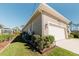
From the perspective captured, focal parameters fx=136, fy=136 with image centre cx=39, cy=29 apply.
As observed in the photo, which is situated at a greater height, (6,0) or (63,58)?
(6,0)

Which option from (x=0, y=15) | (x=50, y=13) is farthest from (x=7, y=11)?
(x=50, y=13)

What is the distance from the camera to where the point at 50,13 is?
11898 mm

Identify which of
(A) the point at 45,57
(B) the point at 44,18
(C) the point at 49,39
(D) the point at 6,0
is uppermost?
(D) the point at 6,0

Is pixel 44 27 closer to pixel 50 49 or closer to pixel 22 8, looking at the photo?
pixel 50 49

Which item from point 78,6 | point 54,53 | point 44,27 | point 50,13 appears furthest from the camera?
point 78,6

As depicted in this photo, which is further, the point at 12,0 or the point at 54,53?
the point at 12,0

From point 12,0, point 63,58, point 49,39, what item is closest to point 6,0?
point 12,0

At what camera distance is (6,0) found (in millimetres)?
11336

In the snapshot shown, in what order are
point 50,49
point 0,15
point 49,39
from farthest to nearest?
point 0,15, point 49,39, point 50,49

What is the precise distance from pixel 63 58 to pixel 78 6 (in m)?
10.9

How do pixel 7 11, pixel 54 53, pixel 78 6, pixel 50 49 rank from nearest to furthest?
1. pixel 54 53
2. pixel 50 49
3. pixel 78 6
4. pixel 7 11

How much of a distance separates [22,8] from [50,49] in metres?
9.74

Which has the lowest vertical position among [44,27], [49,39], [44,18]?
[49,39]

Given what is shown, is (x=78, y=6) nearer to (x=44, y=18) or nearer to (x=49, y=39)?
(x=44, y=18)
